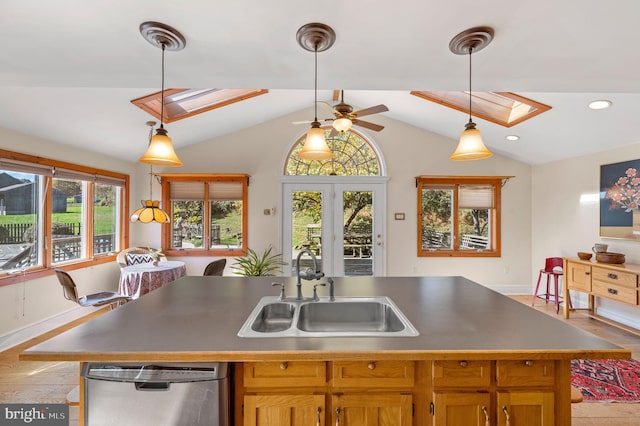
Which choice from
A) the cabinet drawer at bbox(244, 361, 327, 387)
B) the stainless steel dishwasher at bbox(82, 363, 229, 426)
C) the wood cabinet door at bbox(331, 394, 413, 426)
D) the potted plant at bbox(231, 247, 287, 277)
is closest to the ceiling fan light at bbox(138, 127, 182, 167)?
the stainless steel dishwasher at bbox(82, 363, 229, 426)

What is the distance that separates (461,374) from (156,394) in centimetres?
124

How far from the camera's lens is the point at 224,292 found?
6.49 ft

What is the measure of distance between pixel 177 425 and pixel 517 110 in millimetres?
4594

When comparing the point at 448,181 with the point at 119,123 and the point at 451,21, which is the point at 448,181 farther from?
the point at 119,123

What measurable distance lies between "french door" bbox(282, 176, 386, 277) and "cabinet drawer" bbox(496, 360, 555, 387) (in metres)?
3.83

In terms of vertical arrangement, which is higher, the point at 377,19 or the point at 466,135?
the point at 377,19

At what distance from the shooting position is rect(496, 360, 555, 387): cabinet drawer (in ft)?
3.91

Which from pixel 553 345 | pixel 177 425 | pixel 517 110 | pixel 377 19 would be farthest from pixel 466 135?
pixel 517 110

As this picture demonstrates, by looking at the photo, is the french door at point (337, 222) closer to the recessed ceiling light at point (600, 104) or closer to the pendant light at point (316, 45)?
the recessed ceiling light at point (600, 104)

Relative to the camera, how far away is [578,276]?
372cm

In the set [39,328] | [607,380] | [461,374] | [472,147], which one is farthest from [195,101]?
[607,380]

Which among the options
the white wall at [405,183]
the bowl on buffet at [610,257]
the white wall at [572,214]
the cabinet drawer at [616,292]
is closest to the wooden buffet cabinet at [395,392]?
the cabinet drawer at [616,292]

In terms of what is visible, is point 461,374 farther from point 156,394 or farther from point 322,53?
point 322,53

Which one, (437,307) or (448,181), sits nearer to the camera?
(437,307)
